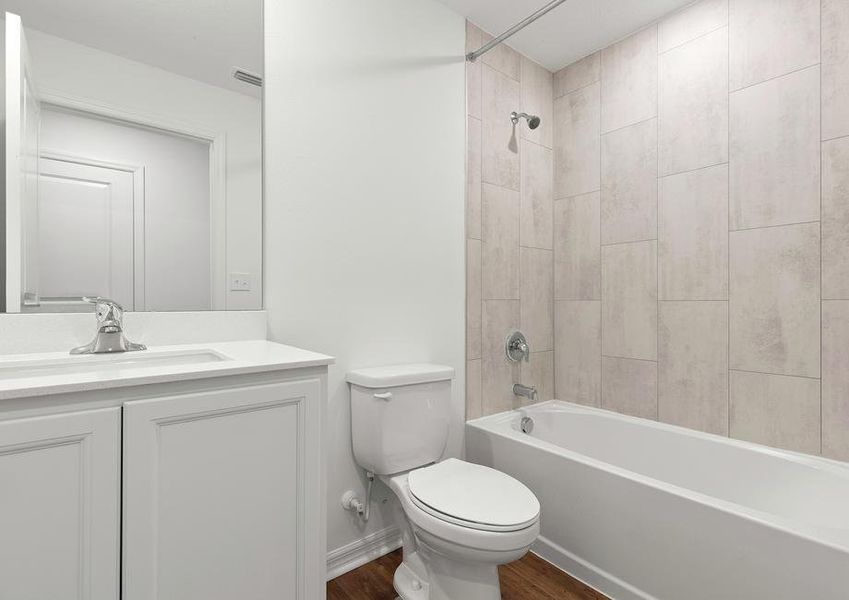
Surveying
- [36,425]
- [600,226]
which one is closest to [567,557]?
[600,226]

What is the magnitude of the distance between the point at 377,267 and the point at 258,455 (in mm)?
966

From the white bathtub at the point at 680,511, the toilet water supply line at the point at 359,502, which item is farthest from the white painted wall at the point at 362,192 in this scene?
the white bathtub at the point at 680,511

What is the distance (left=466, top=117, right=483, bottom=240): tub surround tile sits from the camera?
2141 mm

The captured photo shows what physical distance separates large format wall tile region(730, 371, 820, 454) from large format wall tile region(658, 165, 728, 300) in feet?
1.26

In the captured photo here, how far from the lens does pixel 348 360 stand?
1736mm

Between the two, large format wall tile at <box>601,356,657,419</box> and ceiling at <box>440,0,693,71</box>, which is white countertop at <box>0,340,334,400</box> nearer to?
large format wall tile at <box>601,356,657,419</box>

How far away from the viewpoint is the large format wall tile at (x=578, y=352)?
2.38 meters

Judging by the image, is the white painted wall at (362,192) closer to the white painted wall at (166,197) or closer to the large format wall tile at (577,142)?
the white painted wall at (166,197)

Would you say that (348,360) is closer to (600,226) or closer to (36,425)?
(36,425)

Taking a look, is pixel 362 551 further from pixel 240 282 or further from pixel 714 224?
pixel 714 224

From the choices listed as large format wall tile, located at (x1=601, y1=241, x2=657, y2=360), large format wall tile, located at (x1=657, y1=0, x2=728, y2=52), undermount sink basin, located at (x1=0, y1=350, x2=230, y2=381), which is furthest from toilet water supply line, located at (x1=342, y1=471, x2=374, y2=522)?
large format wall tile, located at (x1=657, y1=0, x2=728, y2=52)

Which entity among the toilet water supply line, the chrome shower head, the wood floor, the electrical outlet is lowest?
the wood floor

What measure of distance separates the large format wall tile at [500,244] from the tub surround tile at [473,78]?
0.37 meters

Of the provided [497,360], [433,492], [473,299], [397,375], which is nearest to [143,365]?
[397,375]
